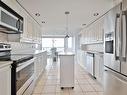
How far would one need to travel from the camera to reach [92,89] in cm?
409

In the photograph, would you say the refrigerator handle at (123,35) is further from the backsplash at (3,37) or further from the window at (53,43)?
the window at (53,43)

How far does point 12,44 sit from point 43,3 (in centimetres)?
129

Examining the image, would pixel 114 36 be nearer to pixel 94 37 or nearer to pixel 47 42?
pixel 94 37

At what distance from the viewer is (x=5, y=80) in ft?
6.46

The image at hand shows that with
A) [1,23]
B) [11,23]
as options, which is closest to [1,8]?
[1,23]

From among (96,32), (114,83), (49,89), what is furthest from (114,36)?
(96,32)

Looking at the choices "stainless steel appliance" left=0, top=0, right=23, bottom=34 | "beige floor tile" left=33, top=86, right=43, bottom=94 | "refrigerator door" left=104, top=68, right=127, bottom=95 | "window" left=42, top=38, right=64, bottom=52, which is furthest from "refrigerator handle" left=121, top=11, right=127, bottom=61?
"window" left=42, top=38, right=64, bottom=52

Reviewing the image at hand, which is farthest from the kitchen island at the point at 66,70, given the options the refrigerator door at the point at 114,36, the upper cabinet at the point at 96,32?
the refrigerator door at the point at 114,36

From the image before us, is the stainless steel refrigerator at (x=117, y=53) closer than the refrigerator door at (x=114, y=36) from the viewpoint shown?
Yes

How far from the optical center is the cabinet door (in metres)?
1.84

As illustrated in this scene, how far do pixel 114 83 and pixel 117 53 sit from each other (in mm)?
481

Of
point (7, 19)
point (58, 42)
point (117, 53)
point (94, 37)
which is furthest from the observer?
point (58, 42)

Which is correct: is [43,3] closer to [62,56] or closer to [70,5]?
[70,5]

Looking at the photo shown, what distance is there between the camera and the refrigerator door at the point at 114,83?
198cm
